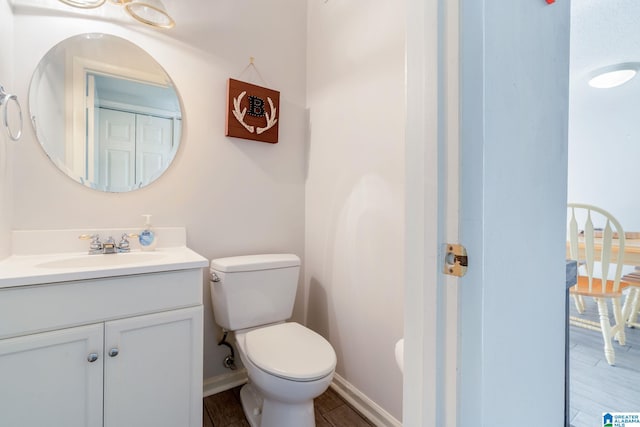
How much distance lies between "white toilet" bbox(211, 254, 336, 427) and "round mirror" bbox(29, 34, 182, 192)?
63 cm

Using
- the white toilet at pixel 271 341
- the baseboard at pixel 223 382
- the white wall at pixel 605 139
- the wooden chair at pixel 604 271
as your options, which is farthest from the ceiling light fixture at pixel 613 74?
the baseboard at pixel 223 382

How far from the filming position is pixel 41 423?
88 centimetres

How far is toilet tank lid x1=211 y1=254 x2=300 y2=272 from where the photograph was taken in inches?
55.9

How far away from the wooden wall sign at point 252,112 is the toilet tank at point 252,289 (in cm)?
72

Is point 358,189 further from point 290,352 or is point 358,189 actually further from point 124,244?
point 124,244

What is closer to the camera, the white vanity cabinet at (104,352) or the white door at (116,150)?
the white vanity cabinet at (104,352)

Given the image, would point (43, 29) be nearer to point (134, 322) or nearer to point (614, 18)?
point (134, 322)

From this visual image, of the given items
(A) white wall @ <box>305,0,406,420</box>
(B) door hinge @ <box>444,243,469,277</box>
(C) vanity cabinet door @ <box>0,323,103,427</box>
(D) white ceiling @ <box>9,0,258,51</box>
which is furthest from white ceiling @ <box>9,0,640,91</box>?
(B) door hinge @ <box>444,243,469,277</box>

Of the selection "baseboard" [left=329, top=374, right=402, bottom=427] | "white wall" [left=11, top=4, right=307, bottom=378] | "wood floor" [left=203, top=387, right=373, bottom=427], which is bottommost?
"wood floor" [left=203, top=387, right=373, bottom=427]

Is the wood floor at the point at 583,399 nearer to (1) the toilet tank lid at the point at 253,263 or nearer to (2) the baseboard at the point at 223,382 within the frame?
(2) the baseboard at the point at 223,382

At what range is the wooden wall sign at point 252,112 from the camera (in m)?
1.61

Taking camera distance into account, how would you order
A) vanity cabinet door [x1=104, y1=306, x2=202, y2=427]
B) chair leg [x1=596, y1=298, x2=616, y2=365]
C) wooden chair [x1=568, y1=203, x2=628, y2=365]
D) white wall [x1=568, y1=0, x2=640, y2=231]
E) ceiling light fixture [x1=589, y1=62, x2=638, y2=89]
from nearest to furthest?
vanity cabinet door [x1=104, y1=306, x2=202, y2=427]
chair leg [x1=596, y1=298, x2=616, y2=365]
wooden chair [x1=568, y1=203, x2=628, y2=365]
ceiling light fixture [x1=589, y1=62, x2=638, y2=89]
white wall [x1=568, y1=0, x2=640, y2=231]

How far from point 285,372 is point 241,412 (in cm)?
59

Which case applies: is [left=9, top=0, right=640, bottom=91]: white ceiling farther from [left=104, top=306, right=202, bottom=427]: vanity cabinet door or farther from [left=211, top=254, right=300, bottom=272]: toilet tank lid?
[left=104, top=306, right=202, bottom=427]: vanity cabinet door
